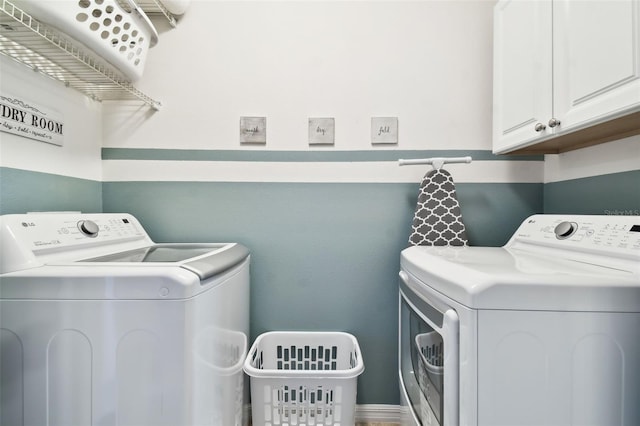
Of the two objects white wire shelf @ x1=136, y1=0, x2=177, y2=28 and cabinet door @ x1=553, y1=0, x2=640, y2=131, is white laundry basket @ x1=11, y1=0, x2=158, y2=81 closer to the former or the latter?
white wire shelf @ x1=136, y1=0, x2=177, y2=28

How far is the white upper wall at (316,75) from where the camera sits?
1460 millimetres

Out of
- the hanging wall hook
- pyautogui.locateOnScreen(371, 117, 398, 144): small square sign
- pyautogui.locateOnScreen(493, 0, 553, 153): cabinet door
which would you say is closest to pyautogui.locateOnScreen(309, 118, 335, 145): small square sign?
pyautogui.locateOnScreen(371, 117, 398, 144): small square sign

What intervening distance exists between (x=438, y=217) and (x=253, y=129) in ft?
3.36

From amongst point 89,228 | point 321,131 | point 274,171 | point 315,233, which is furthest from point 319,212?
point 89,228

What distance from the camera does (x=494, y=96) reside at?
1328 millimetres

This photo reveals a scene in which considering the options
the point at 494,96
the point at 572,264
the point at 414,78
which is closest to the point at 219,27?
the point at 414,78

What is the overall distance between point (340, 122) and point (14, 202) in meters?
1.36

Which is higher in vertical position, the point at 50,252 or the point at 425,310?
the point at 50,252

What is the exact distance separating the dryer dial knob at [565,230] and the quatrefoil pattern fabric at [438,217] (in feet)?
1.21

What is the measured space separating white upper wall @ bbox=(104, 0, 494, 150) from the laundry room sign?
0.94 feet

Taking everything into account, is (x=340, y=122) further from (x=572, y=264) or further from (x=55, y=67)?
(x=55, y=67)

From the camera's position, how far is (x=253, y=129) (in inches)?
57.3

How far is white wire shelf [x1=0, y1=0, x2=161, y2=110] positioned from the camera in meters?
0.85

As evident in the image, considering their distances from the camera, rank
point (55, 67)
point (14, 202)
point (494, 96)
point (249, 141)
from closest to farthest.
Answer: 1. point (14, 202)
2. point (55, 67)
3. point (494, 96)
4. point (249, 141)
